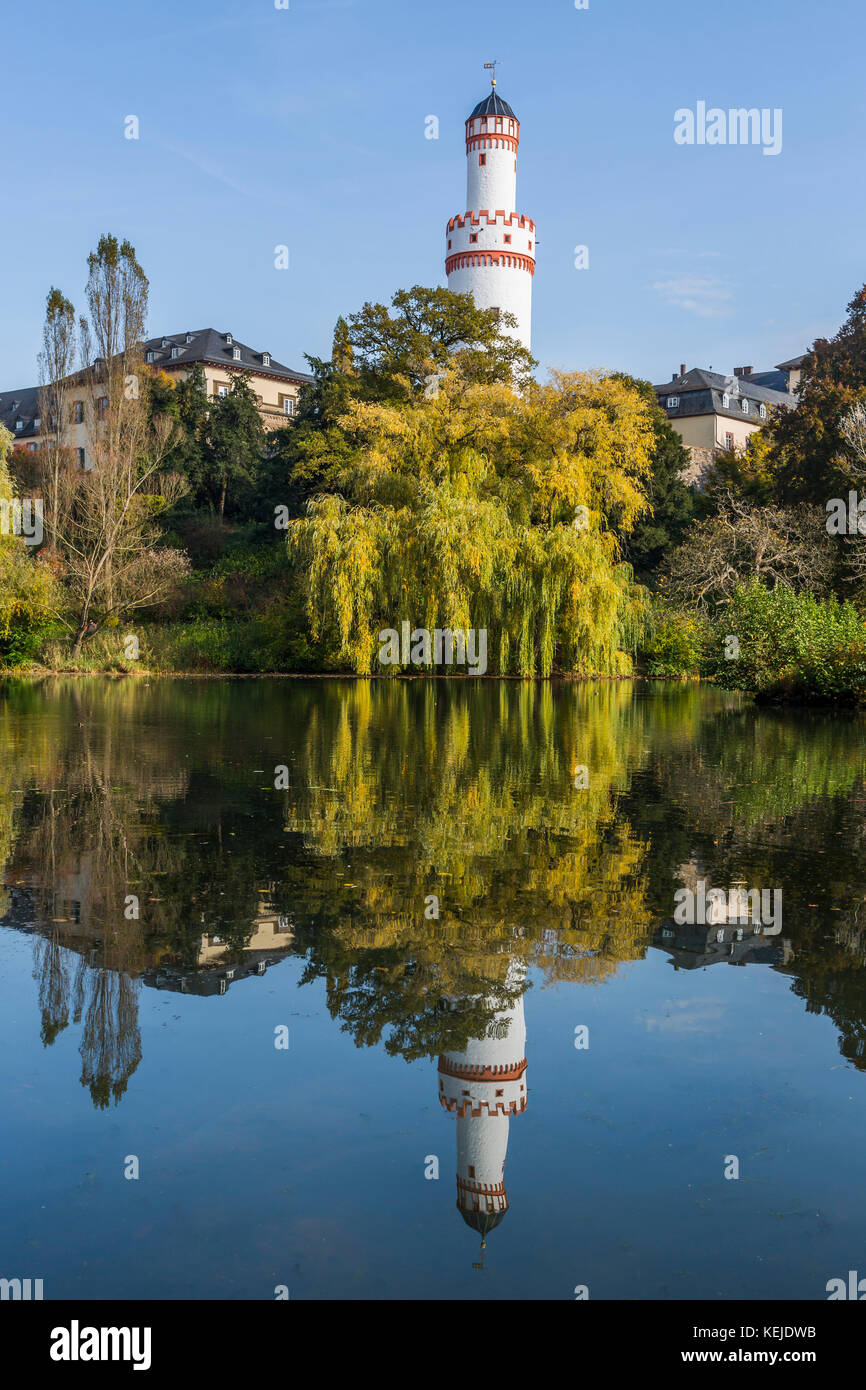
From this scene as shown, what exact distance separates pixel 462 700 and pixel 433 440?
44.4 ft

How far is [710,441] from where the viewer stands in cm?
8188

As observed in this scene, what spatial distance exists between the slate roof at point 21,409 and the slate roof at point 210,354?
38.7ft

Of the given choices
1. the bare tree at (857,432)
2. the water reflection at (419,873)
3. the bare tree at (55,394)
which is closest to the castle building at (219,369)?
the bare tree at (55,394)

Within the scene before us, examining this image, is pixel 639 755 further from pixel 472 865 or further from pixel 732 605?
pixel 732 605

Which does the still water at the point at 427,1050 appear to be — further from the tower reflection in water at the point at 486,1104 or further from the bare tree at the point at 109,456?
the bare tree at the point at 109,456

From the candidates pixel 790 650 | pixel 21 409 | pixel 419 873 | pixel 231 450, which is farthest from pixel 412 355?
pixel 21 409

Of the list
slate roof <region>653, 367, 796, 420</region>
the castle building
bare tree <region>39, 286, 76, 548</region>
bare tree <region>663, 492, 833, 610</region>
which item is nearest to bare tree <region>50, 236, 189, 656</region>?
bare tree <region>39, 286, 76, 548</region>

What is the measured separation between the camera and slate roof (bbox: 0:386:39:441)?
90438mm

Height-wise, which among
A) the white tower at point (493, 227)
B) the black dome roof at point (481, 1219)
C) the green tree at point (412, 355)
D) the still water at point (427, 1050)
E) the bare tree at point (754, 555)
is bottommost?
the black dome roof at point (481, 1219)

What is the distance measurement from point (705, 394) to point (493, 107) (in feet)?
127

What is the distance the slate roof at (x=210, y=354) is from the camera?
260 feet

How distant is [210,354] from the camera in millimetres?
80062

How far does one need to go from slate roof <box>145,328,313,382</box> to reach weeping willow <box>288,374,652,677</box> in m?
44.6

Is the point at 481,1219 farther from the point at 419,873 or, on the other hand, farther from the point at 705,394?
the point at 705,394
